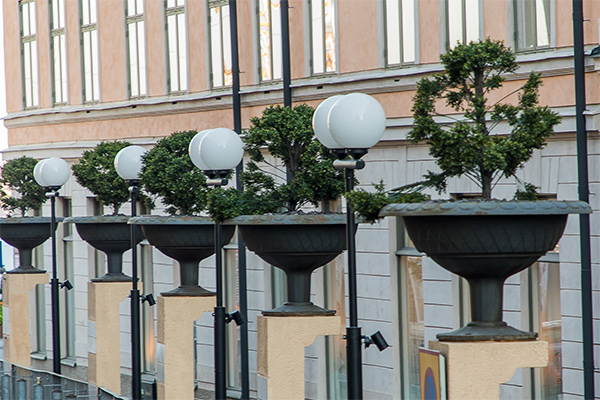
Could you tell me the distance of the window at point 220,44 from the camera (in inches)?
818

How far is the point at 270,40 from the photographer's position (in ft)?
64.5

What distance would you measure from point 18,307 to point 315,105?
7.00 m

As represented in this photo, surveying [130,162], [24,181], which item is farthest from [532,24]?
[24,181]

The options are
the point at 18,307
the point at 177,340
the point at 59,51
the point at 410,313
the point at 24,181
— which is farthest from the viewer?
the point at 59,51

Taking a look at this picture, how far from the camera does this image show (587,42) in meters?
13.3

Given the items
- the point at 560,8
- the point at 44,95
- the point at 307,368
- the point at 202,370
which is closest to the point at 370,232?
the point at 307,368

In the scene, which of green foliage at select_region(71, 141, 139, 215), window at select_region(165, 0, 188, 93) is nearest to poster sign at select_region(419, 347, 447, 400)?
green foliage at select_region(71, 141, 139, 215)

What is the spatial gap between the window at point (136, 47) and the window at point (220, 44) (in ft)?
8.18

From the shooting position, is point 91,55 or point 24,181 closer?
point 24,181

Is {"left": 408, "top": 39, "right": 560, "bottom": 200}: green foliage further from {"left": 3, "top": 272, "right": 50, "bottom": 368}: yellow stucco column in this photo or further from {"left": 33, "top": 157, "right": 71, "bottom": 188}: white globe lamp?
{"left": 3, "top": 272, "right": 50, "bottom": 368}: yellow stucco column

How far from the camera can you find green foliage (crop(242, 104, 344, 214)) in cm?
1073

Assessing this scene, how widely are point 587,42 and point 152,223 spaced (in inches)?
211

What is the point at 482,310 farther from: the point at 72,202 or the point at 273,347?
the point at 72,202

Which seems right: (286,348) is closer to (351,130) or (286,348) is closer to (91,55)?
(351,130)
